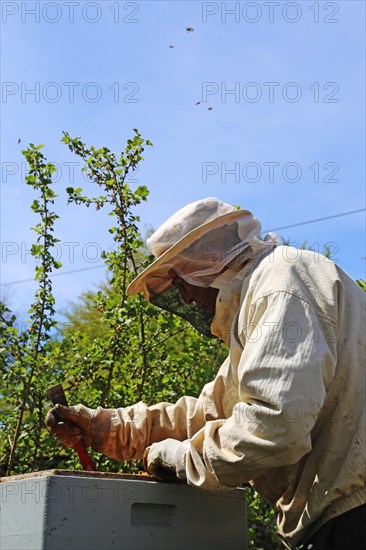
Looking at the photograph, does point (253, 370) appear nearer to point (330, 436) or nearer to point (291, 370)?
point (291, 370)

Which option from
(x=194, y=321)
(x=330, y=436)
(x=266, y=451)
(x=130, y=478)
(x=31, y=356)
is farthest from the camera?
(x=31, y=356)

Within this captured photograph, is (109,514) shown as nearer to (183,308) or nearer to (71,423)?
(71,423)

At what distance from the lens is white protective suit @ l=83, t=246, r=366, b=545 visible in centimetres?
Result: 232

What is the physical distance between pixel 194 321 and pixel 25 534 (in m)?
1.13

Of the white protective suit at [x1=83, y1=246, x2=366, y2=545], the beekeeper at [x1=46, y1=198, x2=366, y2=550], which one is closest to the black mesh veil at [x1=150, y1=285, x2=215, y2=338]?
the beekeeper at [x1=46, y1=198, x2=366, y2=550]

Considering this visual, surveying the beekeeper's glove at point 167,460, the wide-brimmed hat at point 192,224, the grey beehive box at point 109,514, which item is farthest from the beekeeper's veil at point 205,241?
the grey beehive box at point 109,514

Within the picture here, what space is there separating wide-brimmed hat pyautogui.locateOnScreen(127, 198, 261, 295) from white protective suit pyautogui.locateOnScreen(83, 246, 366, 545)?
0.61 feet

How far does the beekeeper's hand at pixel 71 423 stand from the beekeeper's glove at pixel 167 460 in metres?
0.51

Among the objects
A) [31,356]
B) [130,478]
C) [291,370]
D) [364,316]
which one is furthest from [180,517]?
[31,356]

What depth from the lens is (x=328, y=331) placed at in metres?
2.50

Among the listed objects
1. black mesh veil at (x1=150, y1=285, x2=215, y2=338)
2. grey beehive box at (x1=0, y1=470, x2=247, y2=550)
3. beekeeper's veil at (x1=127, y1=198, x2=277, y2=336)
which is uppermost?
beekeeper's veil at (x1=127, y1=198, x2=277, y2=336)

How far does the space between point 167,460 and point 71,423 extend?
670 millimetres

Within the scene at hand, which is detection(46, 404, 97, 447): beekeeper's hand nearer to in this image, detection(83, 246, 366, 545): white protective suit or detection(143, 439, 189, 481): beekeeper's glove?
detection(143, 439, 189, 481): beekeeper's glove

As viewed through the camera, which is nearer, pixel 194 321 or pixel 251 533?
pixel 194 321
